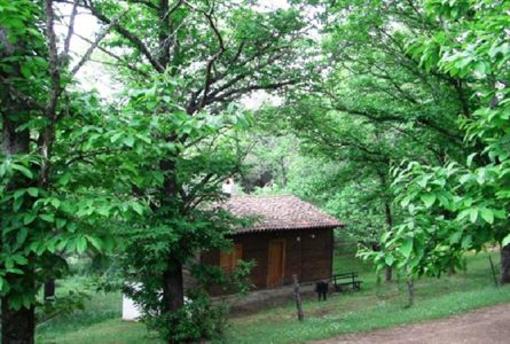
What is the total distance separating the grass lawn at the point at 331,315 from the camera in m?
13.8

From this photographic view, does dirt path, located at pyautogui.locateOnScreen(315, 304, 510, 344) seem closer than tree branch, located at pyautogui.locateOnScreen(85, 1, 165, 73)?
No

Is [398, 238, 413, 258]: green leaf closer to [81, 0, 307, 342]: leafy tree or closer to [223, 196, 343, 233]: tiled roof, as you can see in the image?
[81, 0, 307, 342]: leafy tree

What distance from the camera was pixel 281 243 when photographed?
23578mm

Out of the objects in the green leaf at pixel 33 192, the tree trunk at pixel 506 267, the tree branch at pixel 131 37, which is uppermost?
the tree branch at pixel 131 37

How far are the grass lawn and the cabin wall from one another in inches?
71.8

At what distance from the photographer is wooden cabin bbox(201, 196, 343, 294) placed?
21891 mm

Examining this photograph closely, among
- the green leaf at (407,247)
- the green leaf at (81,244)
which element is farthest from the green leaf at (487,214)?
the green leaf at (81,244)

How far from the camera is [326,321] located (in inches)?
605

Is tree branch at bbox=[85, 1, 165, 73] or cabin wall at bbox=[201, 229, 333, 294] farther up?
tree branch at bbox=[85, 1, 165, 73]

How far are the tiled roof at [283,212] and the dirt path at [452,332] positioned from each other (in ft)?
31.8

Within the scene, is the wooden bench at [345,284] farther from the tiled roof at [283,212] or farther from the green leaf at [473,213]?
the green leaf at [473,213]

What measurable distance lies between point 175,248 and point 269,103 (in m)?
4.62

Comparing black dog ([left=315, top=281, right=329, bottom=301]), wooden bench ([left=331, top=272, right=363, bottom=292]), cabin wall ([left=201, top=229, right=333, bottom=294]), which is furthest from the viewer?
wooden bench ([left=331, top=272, right=363, bottom=292])

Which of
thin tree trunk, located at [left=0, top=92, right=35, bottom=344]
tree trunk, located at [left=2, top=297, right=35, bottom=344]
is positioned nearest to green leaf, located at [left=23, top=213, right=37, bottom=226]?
thin tree trunk, located at [left=0, top=92, right=35, bottom=344]
